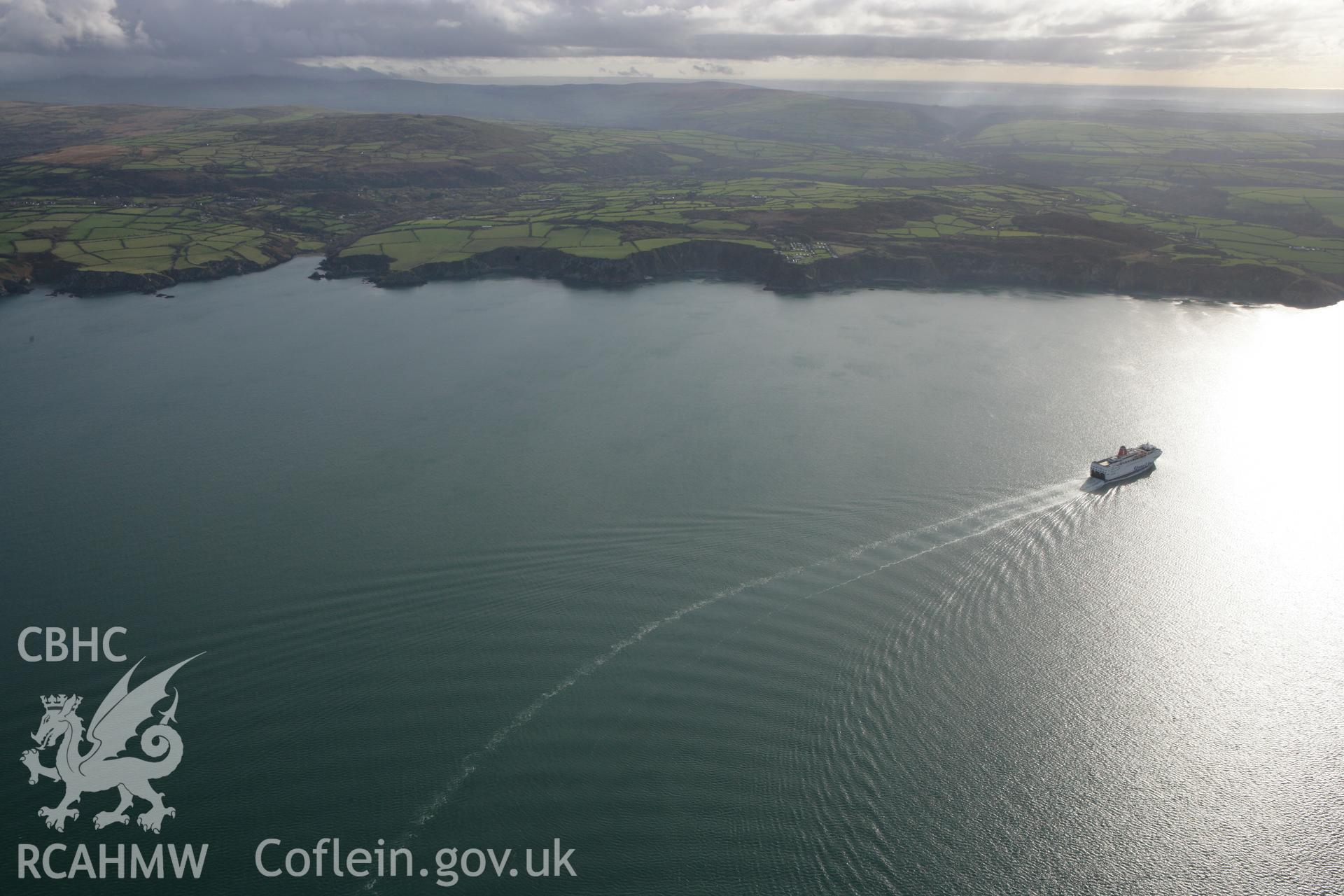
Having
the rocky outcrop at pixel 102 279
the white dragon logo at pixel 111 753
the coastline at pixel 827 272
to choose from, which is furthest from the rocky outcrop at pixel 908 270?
the white dragon logo at pixel 111 753

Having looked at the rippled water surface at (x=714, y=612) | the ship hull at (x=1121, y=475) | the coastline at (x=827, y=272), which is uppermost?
the coastline at (x=827, y=272)

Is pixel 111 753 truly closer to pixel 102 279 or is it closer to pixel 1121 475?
pixel 1121 475

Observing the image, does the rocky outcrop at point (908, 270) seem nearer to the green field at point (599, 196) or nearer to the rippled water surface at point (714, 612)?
the green field at point (599, 196)

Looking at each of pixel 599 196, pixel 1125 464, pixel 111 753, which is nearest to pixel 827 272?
pixel 1125 464

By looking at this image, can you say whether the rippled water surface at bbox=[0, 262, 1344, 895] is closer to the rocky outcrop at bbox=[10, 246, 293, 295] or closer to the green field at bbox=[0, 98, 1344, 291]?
the rocky outcrop at bbox=[10, 246, 293, 295]

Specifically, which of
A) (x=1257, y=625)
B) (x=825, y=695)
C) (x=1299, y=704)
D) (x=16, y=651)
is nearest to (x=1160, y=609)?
(x=1257, y=625)

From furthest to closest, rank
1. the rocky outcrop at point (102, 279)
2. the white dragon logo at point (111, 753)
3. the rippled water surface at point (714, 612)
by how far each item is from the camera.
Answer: the rocky outcrop at point (102, 279) < the white dragon logo at point (111, 753) < the rippled water surface at point (714, 612)
